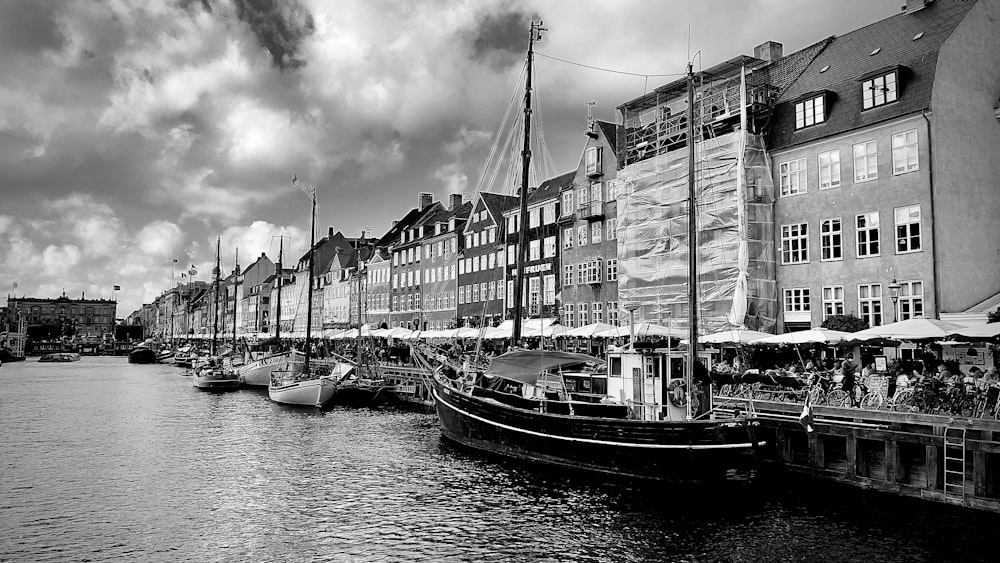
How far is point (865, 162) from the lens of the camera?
113ft

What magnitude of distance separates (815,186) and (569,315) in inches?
866

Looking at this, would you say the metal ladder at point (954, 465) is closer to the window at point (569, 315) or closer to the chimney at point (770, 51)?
the chimney at point (770, 51)

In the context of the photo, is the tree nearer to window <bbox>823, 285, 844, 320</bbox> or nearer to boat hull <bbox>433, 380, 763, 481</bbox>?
window <bbox>823, 285, 844, 320</bbox>

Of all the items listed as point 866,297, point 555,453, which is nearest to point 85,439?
point 555,453

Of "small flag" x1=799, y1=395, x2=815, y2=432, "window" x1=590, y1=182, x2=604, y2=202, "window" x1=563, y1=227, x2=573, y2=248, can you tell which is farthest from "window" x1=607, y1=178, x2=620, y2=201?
"small flag" x1=799, y1=395, x2=815, y2=432

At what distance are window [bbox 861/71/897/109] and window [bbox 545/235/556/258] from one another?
92.2ft

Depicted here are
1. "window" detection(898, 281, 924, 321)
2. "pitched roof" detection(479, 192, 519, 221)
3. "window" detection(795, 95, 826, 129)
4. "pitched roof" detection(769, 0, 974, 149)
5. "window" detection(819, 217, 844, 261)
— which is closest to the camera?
"window" detection(898, 281, 924, 321)

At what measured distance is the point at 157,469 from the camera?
28938 millimetres

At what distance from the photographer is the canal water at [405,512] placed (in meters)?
17.9

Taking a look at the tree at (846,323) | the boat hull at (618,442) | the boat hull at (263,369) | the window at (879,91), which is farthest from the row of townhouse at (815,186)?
the boat hull at (263,369)

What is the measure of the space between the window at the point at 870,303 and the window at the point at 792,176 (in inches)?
244

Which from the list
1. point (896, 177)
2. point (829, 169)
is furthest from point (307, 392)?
point (896, 177)

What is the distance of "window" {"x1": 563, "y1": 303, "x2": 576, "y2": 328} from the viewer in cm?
5427

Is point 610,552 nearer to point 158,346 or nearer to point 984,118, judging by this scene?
point 984,118
